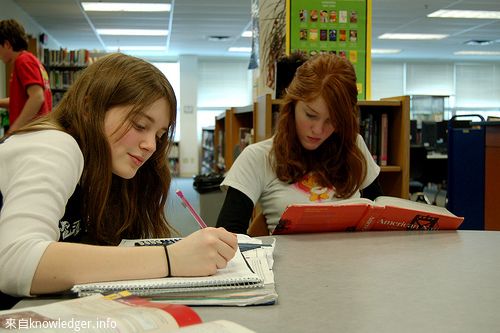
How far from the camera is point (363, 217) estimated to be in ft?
4.19

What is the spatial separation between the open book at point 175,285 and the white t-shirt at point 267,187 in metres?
0.82

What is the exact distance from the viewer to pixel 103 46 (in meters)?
10.3

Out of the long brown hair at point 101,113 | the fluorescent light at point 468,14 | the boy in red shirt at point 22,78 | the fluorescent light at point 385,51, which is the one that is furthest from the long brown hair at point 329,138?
the fluorescent light at point 385,51

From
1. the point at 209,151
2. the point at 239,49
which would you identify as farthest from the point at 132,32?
the point at 209,151

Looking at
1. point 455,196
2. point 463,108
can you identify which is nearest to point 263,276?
point 455,196

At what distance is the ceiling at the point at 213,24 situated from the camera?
681 cm

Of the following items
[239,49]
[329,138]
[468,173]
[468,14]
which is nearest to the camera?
[329,138]

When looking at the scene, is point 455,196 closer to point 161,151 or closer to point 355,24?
point 355,24

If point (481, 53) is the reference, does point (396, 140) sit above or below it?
below

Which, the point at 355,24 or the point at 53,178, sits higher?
the point at 355,24

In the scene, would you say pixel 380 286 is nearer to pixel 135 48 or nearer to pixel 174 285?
pixel 174 285

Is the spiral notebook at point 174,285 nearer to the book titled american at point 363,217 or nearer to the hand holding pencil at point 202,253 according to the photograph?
the hand holding pencil at point 202,253

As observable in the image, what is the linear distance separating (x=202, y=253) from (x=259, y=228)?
2.88ft

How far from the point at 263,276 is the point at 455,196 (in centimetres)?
307
